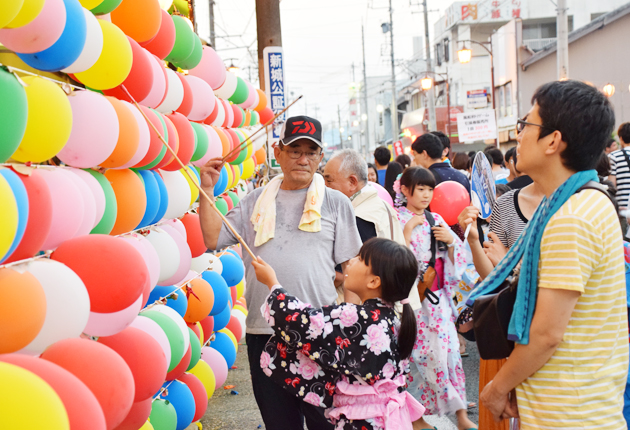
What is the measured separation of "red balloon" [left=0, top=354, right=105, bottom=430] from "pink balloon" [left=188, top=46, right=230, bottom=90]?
368 cm

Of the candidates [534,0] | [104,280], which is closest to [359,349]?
[104,280]

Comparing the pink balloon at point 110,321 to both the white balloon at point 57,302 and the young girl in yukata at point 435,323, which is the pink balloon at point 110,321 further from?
the young girl in yukata at point 435,323

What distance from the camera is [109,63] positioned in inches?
102

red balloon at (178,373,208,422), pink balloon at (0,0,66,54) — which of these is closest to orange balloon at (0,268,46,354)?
pink balloon at (0,0,66,54)

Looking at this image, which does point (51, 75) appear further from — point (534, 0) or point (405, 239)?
point (534, 0)

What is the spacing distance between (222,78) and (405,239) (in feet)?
7.10

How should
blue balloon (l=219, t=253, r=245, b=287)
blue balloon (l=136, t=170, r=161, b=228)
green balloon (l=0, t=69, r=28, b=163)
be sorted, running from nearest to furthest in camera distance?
green balloon (l=0, t=69, r=28, b=163), blue balloon (l=136, t=170, r=161, b=228), blue balloon (l=219, t=253, r=245, b=287)

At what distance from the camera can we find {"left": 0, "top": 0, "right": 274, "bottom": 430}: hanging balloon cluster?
1645mm

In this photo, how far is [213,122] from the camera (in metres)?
5.01

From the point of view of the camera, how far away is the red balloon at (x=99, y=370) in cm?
179

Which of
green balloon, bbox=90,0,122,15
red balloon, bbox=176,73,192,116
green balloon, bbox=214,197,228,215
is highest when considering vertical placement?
green balloon, bbox=90,0,122,15

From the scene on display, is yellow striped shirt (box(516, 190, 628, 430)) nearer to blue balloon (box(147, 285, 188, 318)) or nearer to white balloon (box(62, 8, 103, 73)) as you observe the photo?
white balloon (box(62, 8, 103, 73))

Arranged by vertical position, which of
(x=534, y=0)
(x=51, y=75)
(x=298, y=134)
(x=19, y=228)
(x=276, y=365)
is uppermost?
(x=534, y=0)

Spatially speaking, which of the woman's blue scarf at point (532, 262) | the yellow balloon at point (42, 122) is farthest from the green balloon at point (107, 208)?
the woman's blue scarf at point (532, 262)
